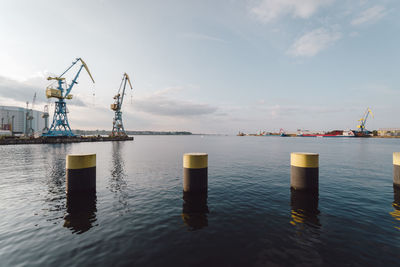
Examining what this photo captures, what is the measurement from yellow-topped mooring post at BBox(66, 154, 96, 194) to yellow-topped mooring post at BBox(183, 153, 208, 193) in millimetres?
6521

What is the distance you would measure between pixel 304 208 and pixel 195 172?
6.99m

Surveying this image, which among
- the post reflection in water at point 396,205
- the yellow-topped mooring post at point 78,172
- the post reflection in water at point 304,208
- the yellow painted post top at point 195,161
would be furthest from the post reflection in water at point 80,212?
the post reflection in water at point 396,205

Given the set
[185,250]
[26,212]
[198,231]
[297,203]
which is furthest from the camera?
[297,203]

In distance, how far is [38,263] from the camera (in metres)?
5.82

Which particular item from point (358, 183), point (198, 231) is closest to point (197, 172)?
point (198, 231)

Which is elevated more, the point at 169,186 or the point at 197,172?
the point at 197,172

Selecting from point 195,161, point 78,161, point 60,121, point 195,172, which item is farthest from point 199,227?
point 60,121

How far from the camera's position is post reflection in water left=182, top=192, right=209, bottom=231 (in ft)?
27.5

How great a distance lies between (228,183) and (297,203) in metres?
6.16

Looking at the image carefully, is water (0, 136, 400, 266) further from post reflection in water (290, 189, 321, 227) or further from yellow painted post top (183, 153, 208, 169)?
yellow painted post top (183, 153, 208, 169)

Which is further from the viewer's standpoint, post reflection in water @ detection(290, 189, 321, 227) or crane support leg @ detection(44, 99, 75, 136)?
crane support leg @ detection(44, 99, 75, 136)

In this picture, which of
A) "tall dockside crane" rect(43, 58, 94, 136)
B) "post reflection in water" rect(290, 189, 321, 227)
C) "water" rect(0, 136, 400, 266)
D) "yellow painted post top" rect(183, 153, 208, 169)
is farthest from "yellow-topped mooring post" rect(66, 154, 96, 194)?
"tall dockside crane" rect(43, 58, 94, 136)

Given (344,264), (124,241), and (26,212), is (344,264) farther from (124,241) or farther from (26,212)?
(26,212)

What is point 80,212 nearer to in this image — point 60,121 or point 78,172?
point 78,172
